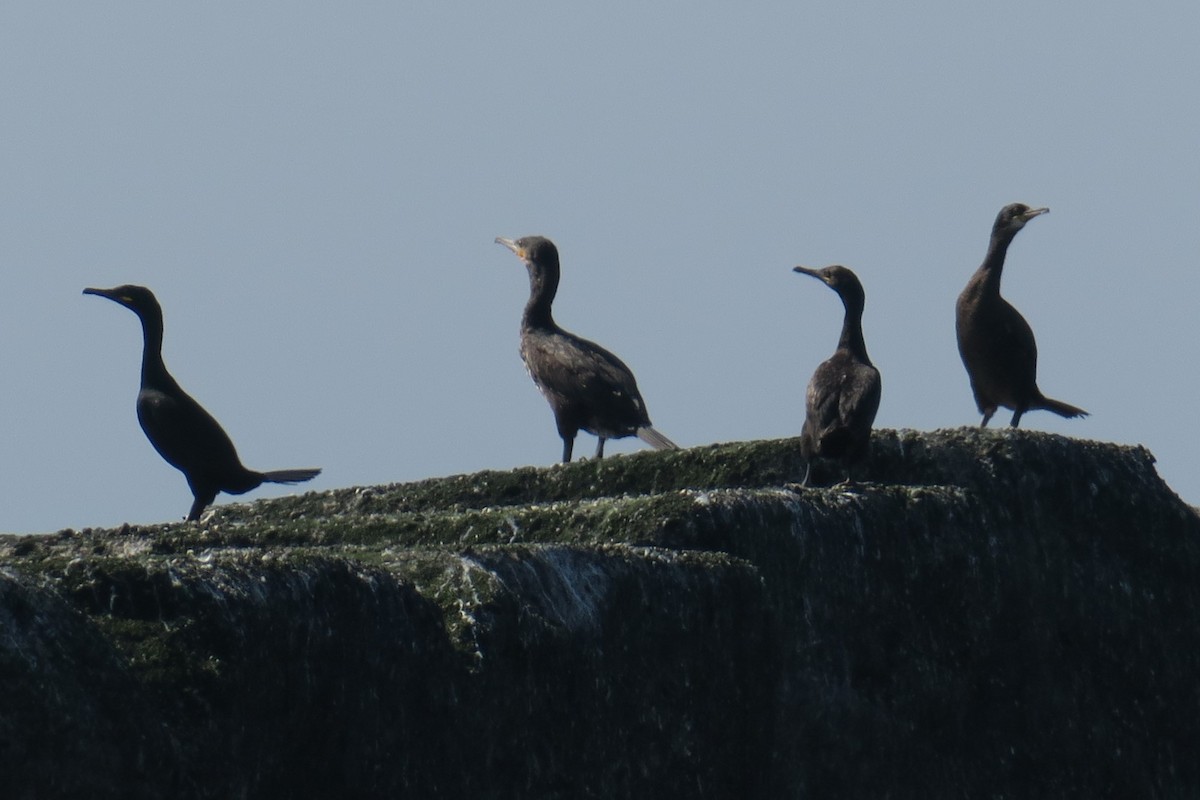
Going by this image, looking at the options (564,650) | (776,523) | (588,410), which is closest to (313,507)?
(588,410)

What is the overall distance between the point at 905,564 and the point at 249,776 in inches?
131

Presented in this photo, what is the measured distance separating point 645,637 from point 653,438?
5.37 m

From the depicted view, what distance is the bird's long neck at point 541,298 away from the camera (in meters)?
12.6

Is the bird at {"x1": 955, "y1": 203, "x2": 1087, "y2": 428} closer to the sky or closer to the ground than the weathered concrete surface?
closer to the sky

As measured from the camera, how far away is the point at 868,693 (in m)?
7.02

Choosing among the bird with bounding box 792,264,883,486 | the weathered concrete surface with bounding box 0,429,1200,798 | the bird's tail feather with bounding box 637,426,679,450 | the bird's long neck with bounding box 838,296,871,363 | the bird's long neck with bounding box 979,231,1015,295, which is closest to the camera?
the weathered concrete surface with bounding box 0,429,1200,798

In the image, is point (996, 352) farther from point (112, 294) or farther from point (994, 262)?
point (112, 294)

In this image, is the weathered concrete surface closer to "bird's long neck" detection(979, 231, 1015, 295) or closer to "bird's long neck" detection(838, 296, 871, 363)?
"bird's long neck" detection(838, 296, 871, 363)

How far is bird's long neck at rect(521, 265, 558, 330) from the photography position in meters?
12.6

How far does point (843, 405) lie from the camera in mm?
8742

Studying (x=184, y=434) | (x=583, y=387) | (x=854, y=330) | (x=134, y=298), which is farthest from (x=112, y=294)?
(x=854, y=330)

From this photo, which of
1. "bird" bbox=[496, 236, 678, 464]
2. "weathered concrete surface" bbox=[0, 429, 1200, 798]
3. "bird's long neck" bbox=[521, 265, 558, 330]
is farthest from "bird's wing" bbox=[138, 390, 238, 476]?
"bird's long neck" bbox=[521, 265, 558, 330]

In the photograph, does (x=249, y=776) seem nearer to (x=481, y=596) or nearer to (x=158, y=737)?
(x=158, y=737)

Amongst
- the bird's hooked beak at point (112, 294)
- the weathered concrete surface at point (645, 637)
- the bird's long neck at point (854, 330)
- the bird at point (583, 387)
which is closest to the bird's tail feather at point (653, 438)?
the bird at point (583, 387)
